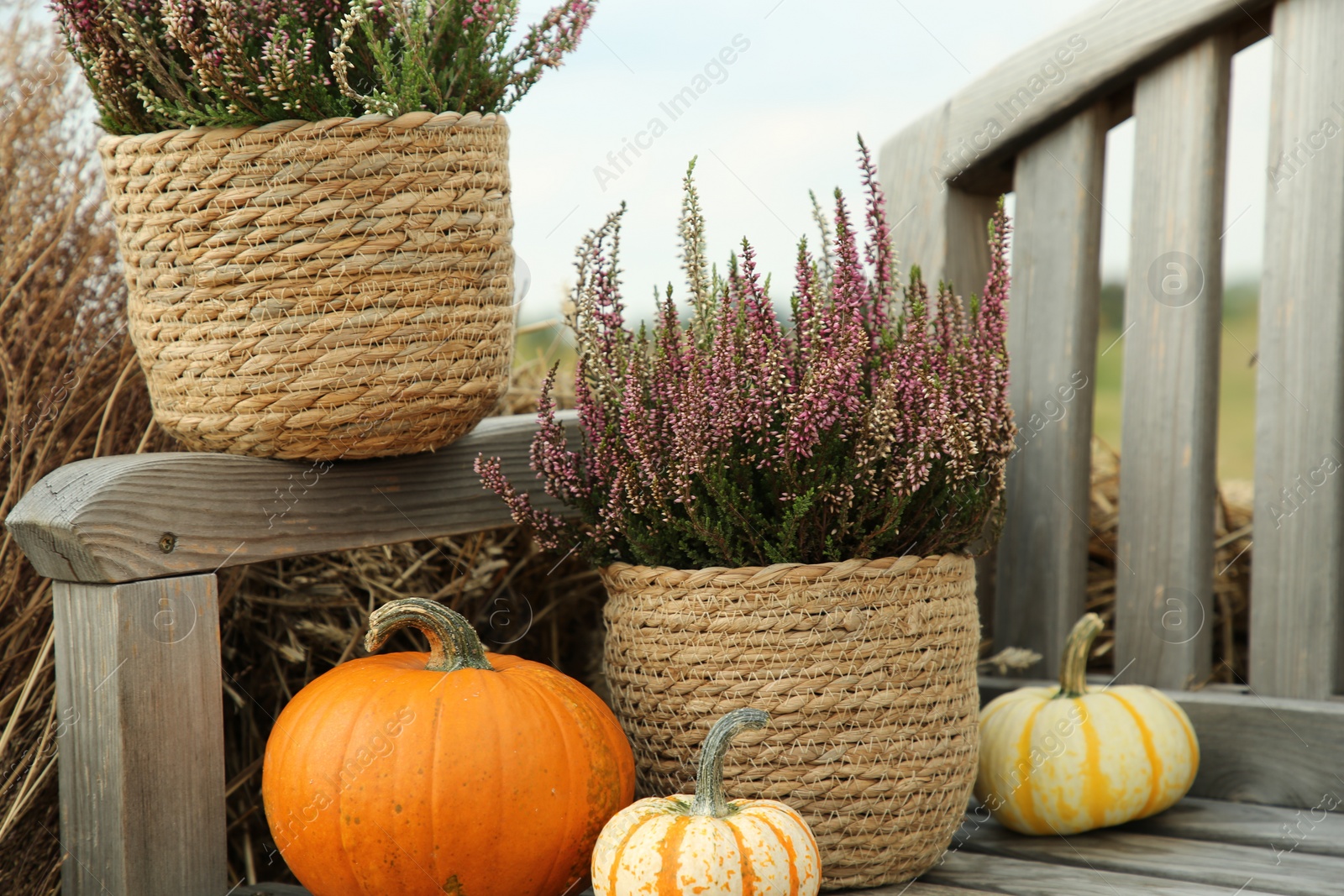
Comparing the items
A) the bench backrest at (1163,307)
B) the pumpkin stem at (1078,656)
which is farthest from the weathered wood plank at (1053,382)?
the pumpkin stem at (1078,656)

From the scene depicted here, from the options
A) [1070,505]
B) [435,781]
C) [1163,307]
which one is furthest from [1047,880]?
[1163,307]

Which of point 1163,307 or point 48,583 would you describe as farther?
point 1163,307

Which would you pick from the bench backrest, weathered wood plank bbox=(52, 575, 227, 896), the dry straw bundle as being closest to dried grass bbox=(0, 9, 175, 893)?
the dry straw bundle

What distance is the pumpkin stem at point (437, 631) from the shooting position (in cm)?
126

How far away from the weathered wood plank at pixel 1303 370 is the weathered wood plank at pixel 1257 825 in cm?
→ 17

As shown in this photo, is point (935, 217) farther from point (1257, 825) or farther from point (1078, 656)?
point (1257, 825)

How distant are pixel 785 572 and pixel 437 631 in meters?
0.41

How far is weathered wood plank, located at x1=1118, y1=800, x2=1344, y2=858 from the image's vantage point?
149 cm

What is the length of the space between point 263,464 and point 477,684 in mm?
360

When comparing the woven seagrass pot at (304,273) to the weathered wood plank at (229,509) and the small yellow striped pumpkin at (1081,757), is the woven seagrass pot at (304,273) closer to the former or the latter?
the weathered wood plank at (229,509)

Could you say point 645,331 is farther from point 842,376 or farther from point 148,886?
point 148,886

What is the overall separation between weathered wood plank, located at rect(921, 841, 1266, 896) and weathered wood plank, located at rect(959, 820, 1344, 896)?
20 millimetres

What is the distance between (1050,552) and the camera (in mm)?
1839

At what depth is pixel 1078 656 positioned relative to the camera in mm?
1600
